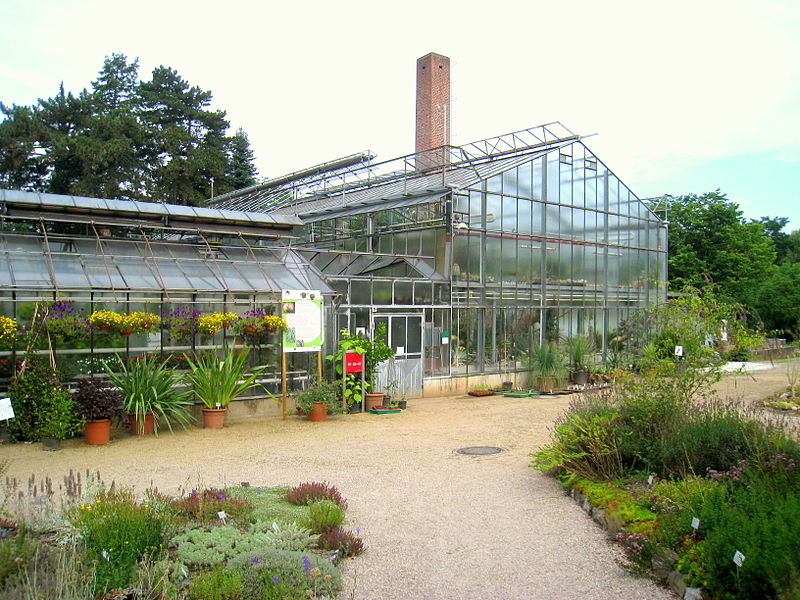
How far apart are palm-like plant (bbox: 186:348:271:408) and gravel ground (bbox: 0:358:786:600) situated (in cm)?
59

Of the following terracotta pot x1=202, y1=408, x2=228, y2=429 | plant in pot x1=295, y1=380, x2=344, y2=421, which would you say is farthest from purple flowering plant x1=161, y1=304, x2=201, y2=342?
plant in pot x1=295, y1=380, x2=344, y2=421

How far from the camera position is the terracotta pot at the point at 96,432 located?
10250 millimetres

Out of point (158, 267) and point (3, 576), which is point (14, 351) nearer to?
point (158, 267)

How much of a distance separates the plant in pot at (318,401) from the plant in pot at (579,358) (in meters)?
8.29

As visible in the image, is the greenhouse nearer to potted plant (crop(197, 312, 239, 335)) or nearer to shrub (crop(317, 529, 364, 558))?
potted plant (crop(197, 312, 239, 335))

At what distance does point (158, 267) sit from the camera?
42.7 ft

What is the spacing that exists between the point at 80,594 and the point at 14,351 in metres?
7.90

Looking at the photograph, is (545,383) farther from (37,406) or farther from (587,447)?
(37,406)

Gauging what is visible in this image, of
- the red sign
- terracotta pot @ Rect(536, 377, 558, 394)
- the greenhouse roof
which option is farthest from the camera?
terracotta pot @ Rect(536, 377, 558, 394)

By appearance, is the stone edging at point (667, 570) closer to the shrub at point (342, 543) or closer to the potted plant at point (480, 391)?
the shrub at point (342, 543)

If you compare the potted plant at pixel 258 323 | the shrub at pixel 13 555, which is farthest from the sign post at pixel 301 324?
the shrub at pixel 13 555

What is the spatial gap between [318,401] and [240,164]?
90.3ft

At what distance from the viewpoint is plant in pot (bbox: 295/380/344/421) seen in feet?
41.7

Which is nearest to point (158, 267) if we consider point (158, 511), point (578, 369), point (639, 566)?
point (158, 511)
